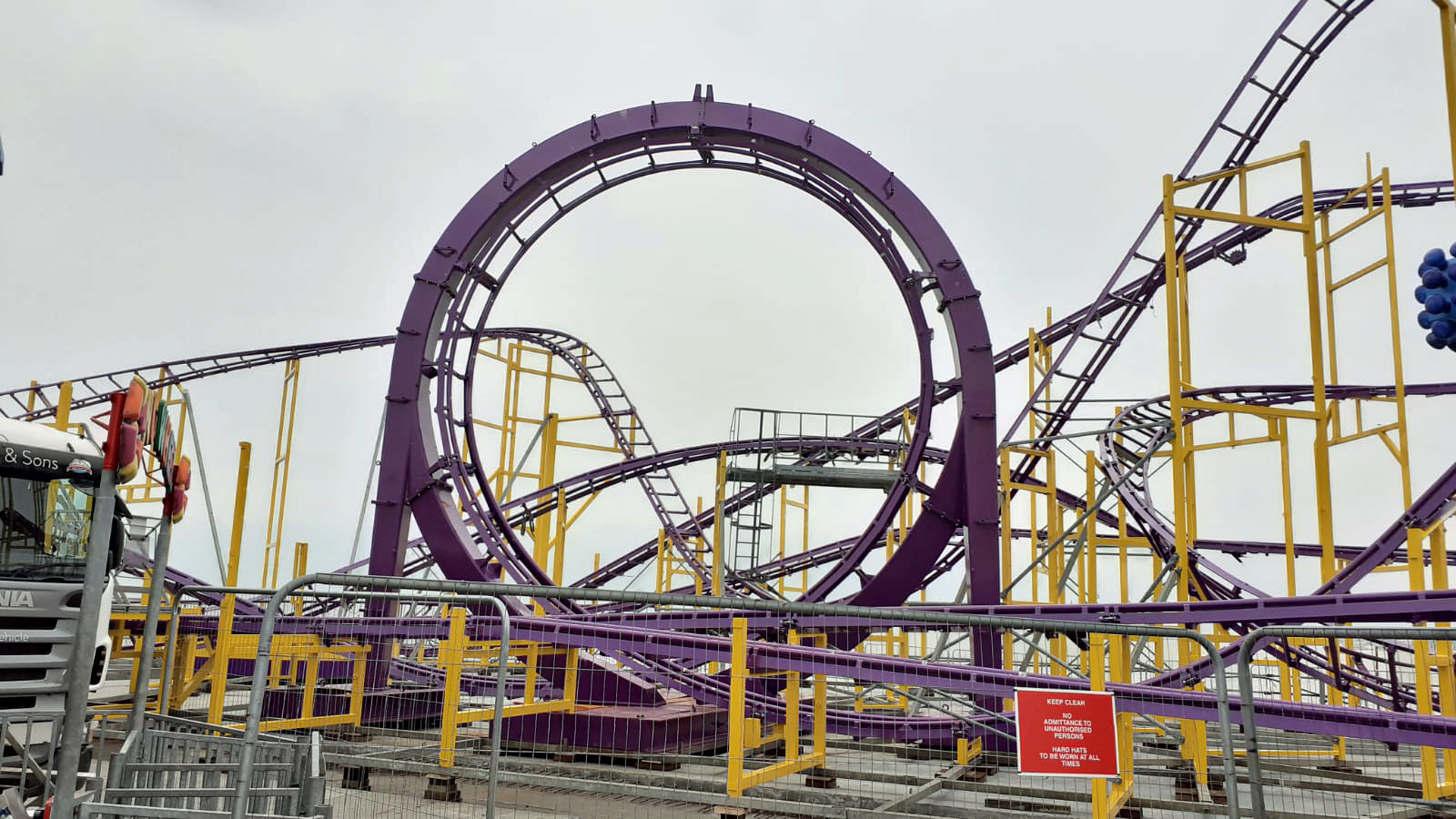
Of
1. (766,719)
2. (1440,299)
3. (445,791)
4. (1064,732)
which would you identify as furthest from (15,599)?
(1440,299)

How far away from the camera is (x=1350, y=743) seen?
12.4 m

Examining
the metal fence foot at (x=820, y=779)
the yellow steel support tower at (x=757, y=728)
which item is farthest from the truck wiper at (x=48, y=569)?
the metal fence foot at (x=820, y=779)

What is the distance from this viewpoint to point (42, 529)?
7.09m

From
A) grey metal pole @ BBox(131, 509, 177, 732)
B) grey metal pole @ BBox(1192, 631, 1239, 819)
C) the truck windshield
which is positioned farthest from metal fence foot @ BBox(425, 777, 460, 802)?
grey metal pole @ BBox(1192, 631, 1239, 819)

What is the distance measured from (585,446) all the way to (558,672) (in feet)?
32.3

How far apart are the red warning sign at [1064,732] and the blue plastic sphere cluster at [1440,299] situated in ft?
10.8

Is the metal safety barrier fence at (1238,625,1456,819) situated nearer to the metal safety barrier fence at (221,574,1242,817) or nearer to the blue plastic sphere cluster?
the metal safety barrier fence at (221,574,1242,817)

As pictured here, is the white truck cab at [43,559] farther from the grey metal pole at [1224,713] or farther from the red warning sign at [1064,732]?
the grey metal pole at [1224,713]

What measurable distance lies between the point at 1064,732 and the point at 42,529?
6468 mm

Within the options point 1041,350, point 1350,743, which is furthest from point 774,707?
point 1041,350

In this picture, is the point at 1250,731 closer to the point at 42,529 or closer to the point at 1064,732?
the point at 1064,732

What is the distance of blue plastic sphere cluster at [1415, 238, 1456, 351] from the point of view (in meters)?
6.29

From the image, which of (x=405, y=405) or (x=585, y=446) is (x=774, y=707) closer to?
(x=405, y=405)

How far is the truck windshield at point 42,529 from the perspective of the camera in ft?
22.6
